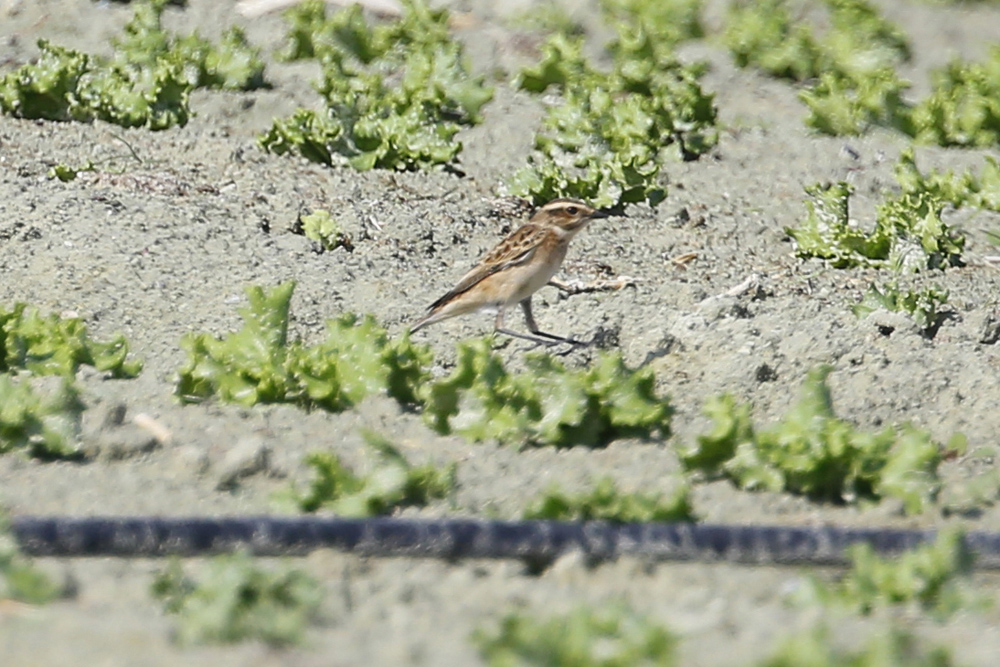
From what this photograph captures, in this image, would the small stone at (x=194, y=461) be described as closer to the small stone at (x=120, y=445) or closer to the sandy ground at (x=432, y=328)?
the sandy ground at (x=432, y=328)

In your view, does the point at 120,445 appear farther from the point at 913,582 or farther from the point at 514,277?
the point at 913,582

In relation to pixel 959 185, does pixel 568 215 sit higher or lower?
higher

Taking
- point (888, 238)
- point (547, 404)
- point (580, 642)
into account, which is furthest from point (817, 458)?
point (888, 238)

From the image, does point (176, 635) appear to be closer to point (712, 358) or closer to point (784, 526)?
point (784, 526)

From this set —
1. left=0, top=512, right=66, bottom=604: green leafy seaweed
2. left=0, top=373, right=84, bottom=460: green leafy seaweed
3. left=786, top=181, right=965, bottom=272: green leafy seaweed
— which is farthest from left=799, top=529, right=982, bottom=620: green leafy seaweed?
left=786, top=181, right=965, bottom=272: green leafy seaweed

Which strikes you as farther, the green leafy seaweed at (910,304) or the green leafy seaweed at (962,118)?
the green leafy seaweed at (962,118)

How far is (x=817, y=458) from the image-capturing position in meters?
5.92

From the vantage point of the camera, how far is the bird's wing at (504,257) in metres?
8.38

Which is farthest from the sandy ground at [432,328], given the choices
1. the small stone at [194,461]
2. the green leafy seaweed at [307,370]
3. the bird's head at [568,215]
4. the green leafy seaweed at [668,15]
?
the green leafy seaweed at [668,15]

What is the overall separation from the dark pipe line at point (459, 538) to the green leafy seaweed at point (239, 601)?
362mm

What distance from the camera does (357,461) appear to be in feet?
20.5

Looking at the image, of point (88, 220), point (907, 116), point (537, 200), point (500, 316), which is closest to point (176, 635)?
point (500, 316)

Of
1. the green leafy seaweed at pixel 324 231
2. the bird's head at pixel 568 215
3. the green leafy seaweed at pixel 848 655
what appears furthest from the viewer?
the green leafy seaweed at pixel 324 231

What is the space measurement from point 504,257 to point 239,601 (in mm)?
4326
